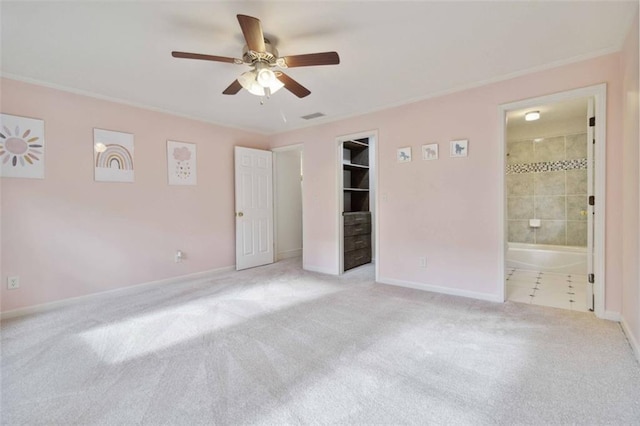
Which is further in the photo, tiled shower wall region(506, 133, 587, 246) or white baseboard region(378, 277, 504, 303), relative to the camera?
tiled shower wall region(506, 133, 587, 246)

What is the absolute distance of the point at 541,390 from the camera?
1.59 m

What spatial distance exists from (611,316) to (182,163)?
5.04 meters

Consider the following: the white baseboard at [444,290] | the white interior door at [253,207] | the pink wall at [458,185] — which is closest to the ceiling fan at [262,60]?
the pink wall at [458,185]

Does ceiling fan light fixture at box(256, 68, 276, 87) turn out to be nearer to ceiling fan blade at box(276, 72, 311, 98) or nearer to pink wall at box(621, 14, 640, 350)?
ceiling fan blade at box(276, 72, 311, 98)

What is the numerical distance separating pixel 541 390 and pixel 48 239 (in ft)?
14.3

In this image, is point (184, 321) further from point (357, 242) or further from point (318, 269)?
point (357, 242)

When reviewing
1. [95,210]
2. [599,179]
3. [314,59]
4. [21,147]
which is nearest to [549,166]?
[599,179]

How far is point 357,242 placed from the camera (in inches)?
188

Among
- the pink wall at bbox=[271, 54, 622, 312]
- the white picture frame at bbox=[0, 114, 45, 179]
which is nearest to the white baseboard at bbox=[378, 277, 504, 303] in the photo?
the pink wall at bbox=[271, 54, 622, 312]

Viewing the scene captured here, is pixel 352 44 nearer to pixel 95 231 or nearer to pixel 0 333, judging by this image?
pixel 95 231

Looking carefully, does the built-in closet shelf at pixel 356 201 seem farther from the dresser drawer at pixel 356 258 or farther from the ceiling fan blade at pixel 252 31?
the ceiling fan blade at pixel 252 31

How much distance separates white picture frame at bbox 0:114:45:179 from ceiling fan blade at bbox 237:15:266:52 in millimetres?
2609

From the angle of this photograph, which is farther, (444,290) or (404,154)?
(404,154)

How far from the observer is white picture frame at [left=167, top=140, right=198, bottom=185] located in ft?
12.8
